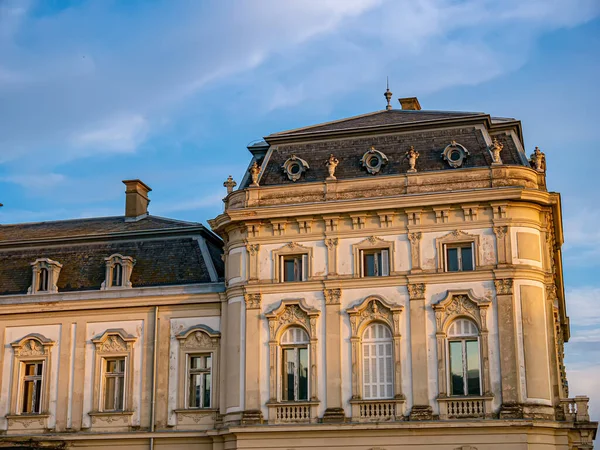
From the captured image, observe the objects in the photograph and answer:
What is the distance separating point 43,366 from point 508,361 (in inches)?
742

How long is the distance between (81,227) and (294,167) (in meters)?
12.5

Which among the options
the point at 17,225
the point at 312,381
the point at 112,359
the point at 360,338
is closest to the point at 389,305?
the point at 360,338

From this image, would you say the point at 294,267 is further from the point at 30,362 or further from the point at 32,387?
the point at 32,387

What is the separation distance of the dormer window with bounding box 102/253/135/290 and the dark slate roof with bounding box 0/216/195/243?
238 cm

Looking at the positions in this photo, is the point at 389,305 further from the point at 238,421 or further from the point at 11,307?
the point at 11,307

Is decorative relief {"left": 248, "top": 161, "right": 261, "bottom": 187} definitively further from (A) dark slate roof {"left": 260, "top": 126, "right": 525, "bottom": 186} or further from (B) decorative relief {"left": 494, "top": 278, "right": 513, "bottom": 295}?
(B) decorative relief {"left": 494, "top": 278, "right": 513, "bottom": 295}

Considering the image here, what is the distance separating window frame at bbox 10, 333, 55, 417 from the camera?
40500 millimetres

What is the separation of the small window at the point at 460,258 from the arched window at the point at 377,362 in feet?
10.7

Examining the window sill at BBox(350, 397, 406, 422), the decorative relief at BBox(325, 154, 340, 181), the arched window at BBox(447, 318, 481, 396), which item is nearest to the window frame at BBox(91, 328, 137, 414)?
the window sill at BBox(350, 397, 406, 422)

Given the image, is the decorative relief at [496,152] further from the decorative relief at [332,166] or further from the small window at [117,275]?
the small window at [117,275]

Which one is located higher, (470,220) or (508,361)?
(470,220)

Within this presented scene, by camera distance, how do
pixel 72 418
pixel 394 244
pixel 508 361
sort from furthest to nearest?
pixel 72 418, pixel 394 244, pixel 508 361

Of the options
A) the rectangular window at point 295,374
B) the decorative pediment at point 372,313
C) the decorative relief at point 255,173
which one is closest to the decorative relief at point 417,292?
the decorative pediment at point 372,313

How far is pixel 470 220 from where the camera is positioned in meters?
36.0
